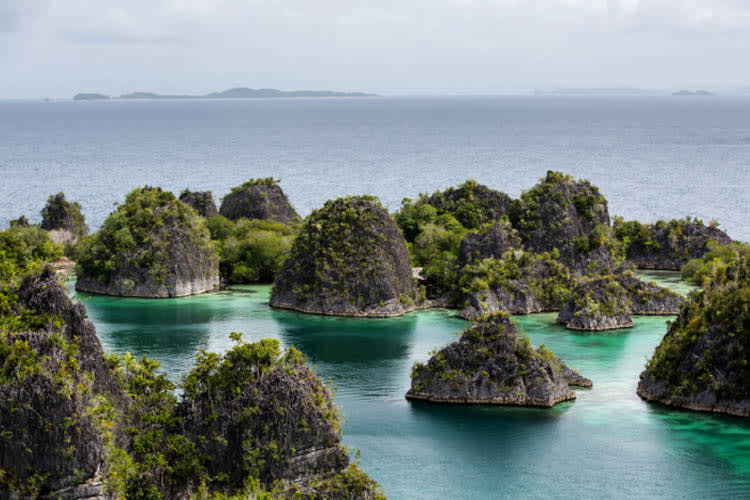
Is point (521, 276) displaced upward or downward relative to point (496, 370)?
upward

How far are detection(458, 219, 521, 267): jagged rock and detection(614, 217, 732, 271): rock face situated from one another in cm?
1347

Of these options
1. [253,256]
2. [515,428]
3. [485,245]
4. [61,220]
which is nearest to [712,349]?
[515,428]

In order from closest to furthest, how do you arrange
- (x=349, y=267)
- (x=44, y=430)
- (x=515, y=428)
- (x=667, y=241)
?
(x=44, y=430) < (x=515, y=428) < (x=349, y=267) < (x=667, y=241)

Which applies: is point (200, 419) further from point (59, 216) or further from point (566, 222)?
point (59, 216)

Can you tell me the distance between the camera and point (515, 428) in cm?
4038

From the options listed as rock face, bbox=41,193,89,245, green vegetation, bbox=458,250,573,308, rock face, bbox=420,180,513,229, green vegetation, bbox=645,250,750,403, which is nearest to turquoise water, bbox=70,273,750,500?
green vegetation, bbox=645,250,750,403

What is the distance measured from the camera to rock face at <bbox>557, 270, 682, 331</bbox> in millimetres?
55844

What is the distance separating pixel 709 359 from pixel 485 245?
25.5m

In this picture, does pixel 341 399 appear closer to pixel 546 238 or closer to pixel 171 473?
pixel 171 473

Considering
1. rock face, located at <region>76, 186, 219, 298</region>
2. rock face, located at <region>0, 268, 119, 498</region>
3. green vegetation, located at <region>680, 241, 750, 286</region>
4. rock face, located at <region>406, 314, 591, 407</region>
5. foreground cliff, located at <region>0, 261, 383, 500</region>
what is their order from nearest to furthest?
1. rock face, located at <region>0, 268, 119, 498</region>
2. foreground cliff, located at <region>0, 261, 383, 500</region>
3. rock face, located at <region>406, 314, 591, 407</region>
4. rock face, located at <region>76, 186, 219, 298</region>
5. green vegetation, located at <region>680, 241, 750, 286</region>

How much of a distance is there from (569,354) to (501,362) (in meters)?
9.52

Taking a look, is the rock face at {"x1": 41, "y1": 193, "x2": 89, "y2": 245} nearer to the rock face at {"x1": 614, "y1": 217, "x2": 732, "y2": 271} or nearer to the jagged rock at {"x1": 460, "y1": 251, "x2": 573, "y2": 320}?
the jagged rock at {"x1": 460, "y1": 251, "x2": 573, "y2": 320}

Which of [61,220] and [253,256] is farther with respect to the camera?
[61,220]

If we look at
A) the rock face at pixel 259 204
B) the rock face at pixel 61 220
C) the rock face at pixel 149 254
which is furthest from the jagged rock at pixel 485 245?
the rock face at pixel 61 220
